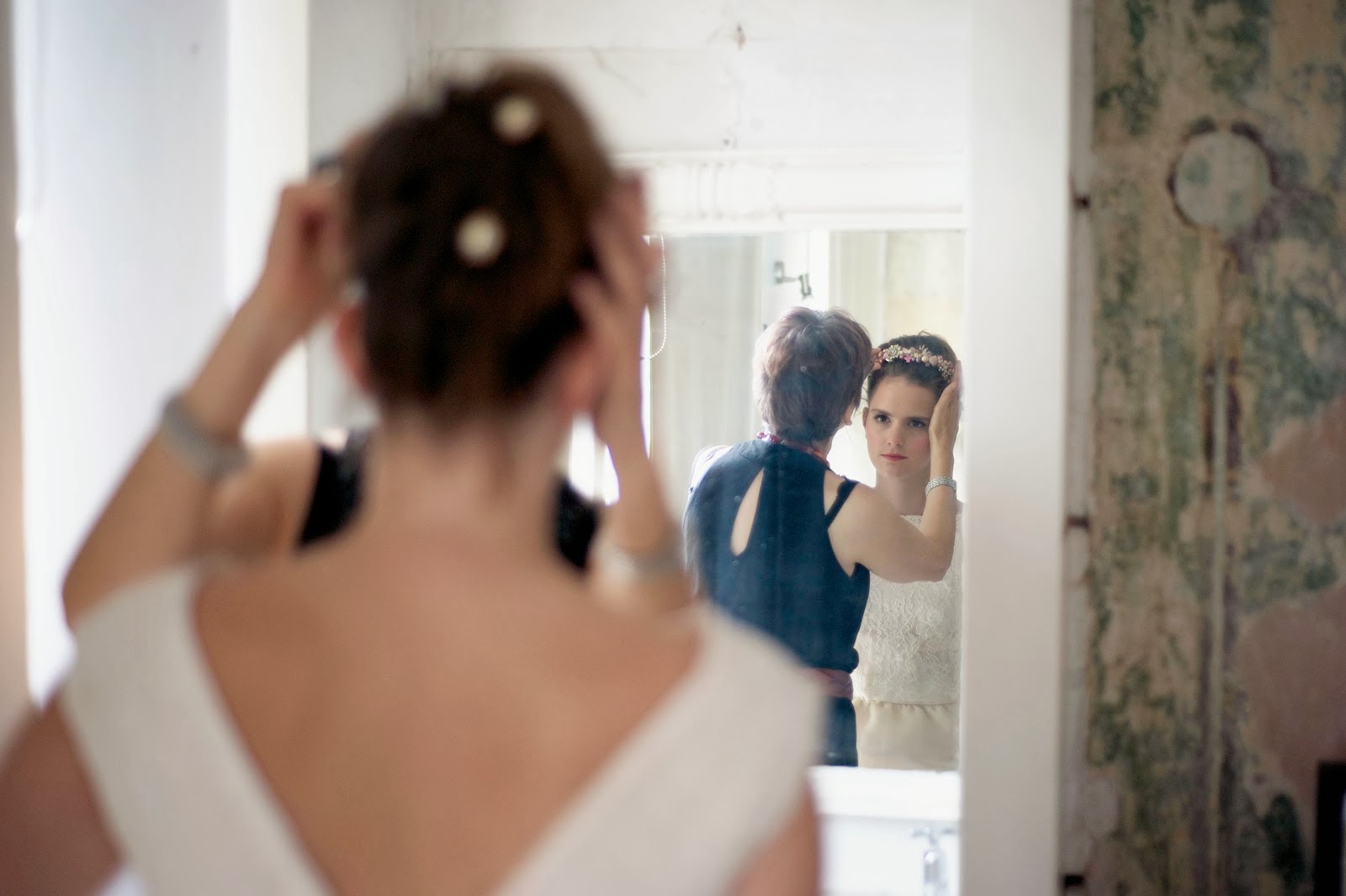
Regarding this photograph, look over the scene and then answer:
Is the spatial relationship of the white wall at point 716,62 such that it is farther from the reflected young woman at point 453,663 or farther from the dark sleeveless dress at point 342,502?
the reflected young woman at point 453,663

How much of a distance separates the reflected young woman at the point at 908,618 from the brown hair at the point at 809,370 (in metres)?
0.02

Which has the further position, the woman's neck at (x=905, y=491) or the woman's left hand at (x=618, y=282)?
the woman's neck at (x=905, y=491)

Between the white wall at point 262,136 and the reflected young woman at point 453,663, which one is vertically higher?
the white wall at point 262,136

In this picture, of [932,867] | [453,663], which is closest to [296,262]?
[453,663]

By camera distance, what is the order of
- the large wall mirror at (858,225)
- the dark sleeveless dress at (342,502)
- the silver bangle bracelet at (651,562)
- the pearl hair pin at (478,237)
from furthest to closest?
the large wall mirror at (858,225) < the dark sleeveless dress at (342,502) < the silver bangle bracelet at (651,562) < the pearl hair pin at (478,237)

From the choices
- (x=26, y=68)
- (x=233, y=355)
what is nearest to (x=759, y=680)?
(x=233, y=355)

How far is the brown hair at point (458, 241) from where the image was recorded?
380mm

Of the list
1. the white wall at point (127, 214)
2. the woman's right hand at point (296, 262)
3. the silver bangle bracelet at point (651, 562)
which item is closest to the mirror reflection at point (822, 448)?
the white wall at point (127, 214)

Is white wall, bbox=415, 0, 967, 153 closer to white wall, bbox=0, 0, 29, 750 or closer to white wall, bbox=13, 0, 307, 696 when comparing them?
white wall, bbox=13, 0, 307, 696

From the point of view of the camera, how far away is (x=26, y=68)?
30.5 inches

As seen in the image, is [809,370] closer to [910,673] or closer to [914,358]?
[914,358]

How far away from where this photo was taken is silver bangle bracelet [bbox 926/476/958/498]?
0.81 m

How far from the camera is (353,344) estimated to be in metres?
0.41

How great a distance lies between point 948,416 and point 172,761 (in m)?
0.59
